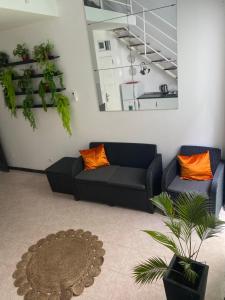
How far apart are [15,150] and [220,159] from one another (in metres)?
3.88

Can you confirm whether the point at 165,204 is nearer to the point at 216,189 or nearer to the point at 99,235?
the point at 216,189

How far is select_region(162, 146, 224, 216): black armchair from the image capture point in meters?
2.66

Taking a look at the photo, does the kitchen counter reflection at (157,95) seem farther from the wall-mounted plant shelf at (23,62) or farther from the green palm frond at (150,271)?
the green palm frond at (150,271)

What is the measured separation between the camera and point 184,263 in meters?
1.58

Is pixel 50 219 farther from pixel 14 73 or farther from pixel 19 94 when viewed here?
pixel 14 73

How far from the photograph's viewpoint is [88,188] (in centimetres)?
342

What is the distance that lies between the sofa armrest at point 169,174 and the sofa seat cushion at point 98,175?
0.78m

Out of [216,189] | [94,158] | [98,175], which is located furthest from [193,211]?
[94,158]

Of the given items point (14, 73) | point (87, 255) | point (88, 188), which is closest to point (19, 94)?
point (14, 73)

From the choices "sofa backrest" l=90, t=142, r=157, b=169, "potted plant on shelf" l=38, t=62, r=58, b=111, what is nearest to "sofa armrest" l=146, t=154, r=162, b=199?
"sofa backrest" l=90, t=142, r=157, b=169

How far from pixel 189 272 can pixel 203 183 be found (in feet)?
4.84

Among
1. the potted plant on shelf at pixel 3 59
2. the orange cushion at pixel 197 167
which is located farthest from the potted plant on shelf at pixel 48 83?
the orange cushion at pixel 197 167

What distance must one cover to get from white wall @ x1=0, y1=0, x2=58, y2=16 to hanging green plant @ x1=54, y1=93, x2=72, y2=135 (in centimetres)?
114

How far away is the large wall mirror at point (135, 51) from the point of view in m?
2.91
